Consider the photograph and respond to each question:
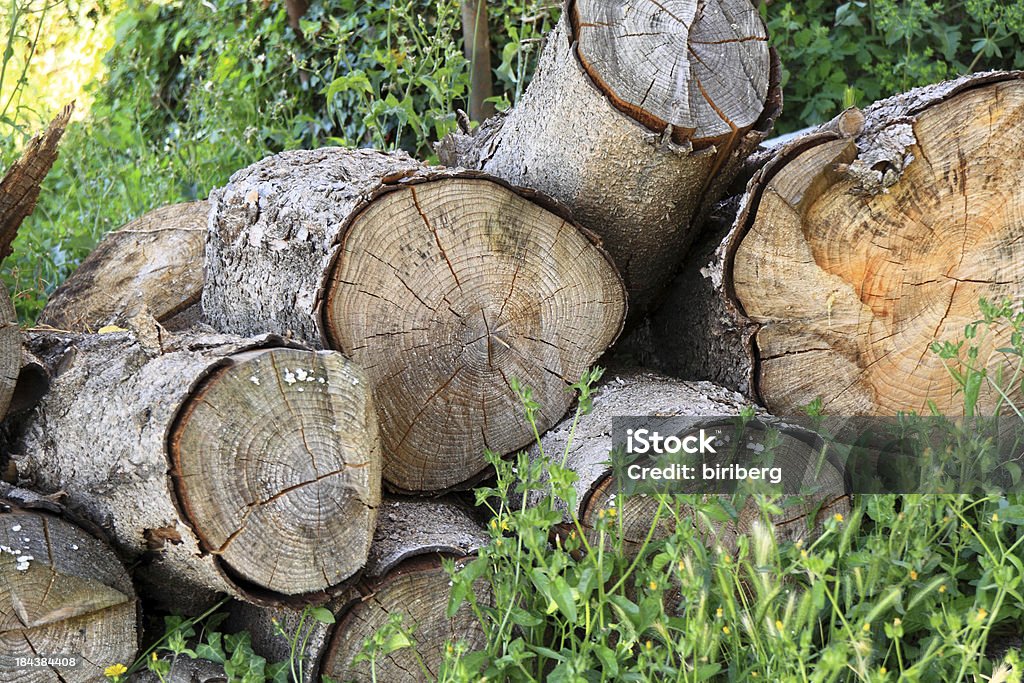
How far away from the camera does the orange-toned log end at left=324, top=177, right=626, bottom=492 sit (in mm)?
2111

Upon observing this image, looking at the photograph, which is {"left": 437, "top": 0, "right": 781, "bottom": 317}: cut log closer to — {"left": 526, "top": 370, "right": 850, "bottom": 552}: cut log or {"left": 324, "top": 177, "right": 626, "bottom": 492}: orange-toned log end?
{"left": 324, "top": 177, "right": 626, "bottom": 492}: orange-toned log end

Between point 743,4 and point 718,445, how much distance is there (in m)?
0.92

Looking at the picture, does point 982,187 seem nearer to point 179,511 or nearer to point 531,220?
point 531,220

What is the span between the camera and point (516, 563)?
1.82 meters

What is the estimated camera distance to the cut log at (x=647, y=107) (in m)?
2.10

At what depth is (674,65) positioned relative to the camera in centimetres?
209

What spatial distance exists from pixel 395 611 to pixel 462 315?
24.2 inches

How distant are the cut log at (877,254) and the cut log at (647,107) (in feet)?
0.43

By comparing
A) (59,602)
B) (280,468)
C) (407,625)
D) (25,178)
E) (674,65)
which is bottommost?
(407,625)

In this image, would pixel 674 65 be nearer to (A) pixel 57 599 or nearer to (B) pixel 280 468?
(B) pixel 280 468

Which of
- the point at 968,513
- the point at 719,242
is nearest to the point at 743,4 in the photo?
the point at 719,242

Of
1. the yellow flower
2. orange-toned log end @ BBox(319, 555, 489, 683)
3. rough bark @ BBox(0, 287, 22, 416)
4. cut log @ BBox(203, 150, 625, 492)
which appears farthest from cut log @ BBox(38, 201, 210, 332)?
orange-toned log end @ BBox(319, 555, 489, 683)
